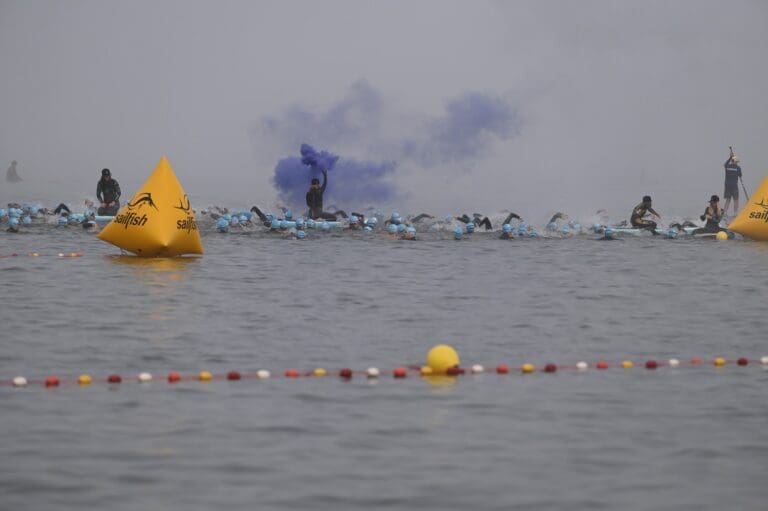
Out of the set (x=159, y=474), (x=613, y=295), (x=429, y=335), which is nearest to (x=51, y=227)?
(x=613, y=295)

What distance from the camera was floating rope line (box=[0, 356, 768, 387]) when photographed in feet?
42.8

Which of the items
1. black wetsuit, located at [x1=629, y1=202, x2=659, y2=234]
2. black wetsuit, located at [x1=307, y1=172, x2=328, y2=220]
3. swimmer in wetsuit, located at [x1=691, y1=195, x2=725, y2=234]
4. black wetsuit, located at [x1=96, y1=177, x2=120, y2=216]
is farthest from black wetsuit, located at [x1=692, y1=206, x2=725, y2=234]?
black wetsuit, located at [x1=96, y1=177, x2=120, y2=216]

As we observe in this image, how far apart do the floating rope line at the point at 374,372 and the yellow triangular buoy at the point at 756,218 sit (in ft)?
53.1

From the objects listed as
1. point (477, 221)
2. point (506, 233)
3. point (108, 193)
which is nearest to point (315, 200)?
point (477, 221)

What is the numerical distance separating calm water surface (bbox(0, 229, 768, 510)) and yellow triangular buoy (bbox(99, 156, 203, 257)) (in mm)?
453

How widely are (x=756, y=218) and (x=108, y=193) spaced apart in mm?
15864

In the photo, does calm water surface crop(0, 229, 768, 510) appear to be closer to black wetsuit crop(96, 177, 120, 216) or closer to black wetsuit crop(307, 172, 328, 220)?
black wetsuit crop(96, 177, 120, 216)

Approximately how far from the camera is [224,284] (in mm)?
21938

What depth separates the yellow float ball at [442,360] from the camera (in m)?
13.7

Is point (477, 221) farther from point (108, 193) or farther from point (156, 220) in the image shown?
point (156, 220)

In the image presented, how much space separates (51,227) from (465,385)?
21837mm

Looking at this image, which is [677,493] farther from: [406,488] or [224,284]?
Result: [224,284]

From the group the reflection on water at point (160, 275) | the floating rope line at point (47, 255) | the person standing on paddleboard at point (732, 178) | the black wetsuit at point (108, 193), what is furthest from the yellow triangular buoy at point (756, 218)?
the floating rope line at point (47, 255)

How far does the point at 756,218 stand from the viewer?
102 ft
